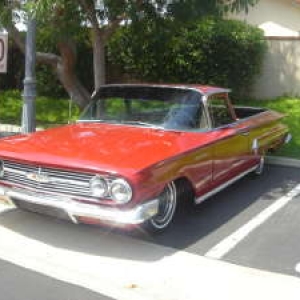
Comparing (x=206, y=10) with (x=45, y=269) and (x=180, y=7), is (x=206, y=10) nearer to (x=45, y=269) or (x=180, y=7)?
(x=180, y=7)

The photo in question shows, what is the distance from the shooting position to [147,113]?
244 inches

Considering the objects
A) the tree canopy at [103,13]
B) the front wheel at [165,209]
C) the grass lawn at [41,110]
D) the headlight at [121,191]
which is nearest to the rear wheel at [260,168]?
the tree canopy at [103,13]

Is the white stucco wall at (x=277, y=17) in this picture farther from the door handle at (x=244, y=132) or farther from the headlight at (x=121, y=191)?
the headlight at (x=121, y=191)

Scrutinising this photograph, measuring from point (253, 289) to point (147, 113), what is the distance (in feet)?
8.55

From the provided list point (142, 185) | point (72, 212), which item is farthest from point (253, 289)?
point (72, 212)

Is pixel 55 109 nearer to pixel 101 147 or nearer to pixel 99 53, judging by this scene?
pixel 99 53

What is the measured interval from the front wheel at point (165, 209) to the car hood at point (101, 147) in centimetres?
36

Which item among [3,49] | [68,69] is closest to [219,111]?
[3,49]

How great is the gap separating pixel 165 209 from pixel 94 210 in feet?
2.75

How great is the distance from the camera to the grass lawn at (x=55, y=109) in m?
11.8

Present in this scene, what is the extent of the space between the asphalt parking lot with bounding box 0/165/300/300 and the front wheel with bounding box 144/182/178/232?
0.40ft

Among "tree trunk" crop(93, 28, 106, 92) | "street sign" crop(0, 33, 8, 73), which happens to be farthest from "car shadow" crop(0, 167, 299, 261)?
"tree trunk" crop(93, 28, 106, 92)

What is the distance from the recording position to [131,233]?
5277 millimetres

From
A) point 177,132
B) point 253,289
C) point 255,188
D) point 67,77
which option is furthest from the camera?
point 67,77
